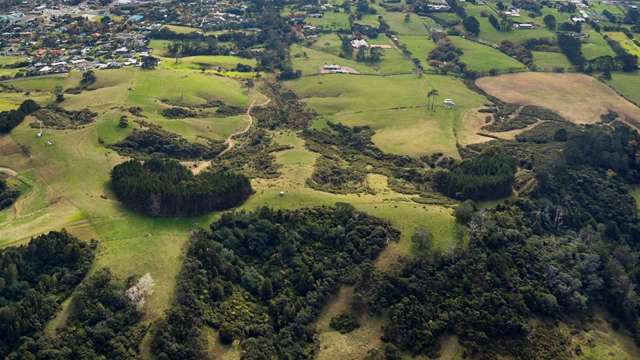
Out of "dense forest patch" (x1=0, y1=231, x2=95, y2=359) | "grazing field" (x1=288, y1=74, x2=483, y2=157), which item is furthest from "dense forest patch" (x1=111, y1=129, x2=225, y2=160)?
"grazing field" (x1=288, y1=74, x2=483, y2=157)

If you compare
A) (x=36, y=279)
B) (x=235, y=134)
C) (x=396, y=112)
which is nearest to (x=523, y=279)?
(x=396, y=112)

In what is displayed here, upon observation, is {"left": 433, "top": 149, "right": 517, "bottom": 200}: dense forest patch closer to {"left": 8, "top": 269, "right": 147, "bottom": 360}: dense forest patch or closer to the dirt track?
the dirt track

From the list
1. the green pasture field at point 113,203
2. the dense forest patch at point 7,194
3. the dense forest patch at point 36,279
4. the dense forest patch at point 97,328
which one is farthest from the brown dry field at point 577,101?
the dense forest patch at point 7,194

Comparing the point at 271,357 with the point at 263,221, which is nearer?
the point at 271,357

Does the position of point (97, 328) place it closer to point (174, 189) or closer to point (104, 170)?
point (174, 189)

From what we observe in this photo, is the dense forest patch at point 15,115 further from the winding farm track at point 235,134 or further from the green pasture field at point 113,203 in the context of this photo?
the winding farm track at point 235,134

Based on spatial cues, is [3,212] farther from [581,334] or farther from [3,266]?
[581,334]

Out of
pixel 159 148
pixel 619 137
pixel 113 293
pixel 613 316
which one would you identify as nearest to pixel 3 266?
pixel 113 293
